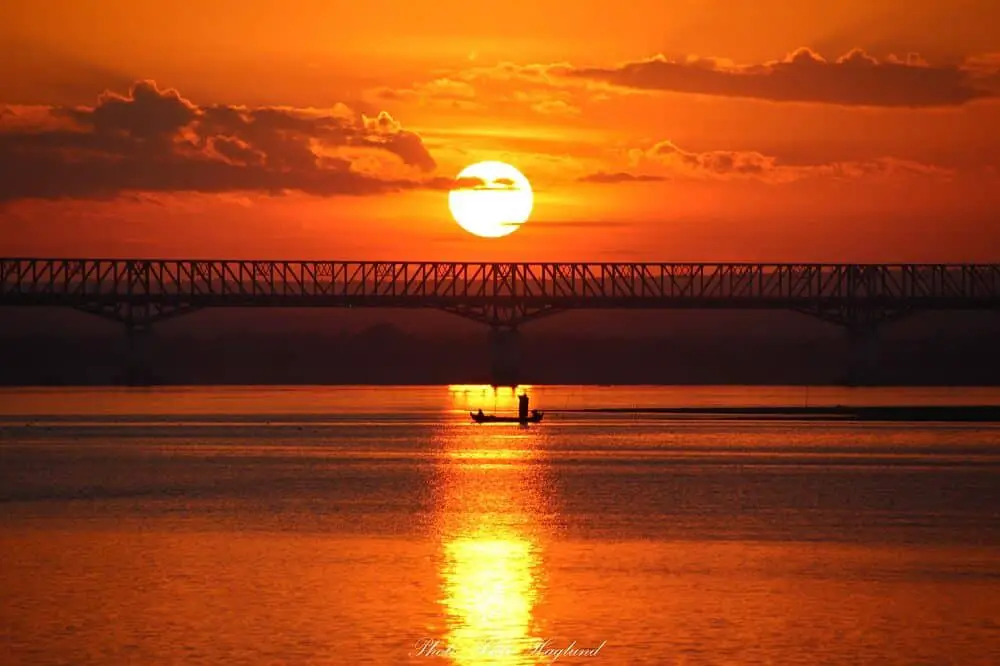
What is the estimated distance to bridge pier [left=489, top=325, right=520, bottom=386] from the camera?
174m

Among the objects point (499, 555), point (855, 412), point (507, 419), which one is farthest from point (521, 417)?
point (499, 555)

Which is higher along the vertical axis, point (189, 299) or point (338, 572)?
point (189, 299)

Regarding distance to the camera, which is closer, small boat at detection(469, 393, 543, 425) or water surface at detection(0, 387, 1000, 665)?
water surface at detection(0, 387, 1000, 665)

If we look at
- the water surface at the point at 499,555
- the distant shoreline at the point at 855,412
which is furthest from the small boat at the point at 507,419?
the water surface at the point at 499,555

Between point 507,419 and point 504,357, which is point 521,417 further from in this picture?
point 504,357

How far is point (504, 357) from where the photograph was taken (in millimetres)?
177250

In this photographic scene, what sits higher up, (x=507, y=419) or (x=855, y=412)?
(x=855, y=412)

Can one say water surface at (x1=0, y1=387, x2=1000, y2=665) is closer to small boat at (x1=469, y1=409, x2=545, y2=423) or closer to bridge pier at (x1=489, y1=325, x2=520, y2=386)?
small boat at (x1=469, y1=409, x2=545, y2=423)

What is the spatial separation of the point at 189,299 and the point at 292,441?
279 feet

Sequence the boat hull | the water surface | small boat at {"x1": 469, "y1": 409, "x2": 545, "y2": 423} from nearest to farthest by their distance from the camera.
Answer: the water surface, the boat hull, small boat at {"x1": 469, "y1": 409, "x2": 545, "y2": 423}

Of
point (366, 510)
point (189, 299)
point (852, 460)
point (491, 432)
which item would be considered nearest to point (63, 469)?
point (366, 510)

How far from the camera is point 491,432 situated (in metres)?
105

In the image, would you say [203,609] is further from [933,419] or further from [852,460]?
[933,419]

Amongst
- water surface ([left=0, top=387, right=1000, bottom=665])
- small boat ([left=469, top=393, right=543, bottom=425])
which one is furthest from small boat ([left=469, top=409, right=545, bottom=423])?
water surface ([left=0, top=387, right=1000, bottom=665])
